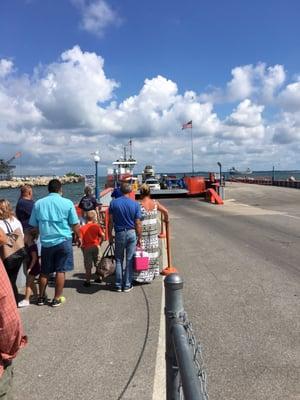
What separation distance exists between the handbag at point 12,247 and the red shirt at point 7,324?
295cm

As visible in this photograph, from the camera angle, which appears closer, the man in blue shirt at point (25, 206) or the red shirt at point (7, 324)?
the red shirt at point (7, 324)

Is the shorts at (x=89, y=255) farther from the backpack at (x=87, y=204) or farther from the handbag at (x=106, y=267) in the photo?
the backpack at (x=87, y=204)

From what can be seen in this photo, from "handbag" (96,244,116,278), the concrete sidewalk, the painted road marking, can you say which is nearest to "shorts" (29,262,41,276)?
the concrete sidewalk

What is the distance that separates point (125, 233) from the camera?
7461 millimetres

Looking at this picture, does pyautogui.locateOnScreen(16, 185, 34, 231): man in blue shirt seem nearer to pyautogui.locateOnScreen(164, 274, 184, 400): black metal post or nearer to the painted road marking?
the painted road marking

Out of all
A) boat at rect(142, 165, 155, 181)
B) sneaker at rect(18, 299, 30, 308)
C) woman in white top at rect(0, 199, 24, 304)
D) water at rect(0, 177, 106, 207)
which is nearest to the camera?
woman in white top at rect(0, 199, 24, 304)

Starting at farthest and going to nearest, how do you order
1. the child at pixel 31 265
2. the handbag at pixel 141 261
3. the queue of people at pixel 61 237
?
the handbag at pixel 141 261 < the child at pixel 31 265 < the queue of people at pixel 61 237

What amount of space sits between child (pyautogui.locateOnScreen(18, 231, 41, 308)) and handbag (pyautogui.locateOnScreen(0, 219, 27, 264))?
46.6 inches

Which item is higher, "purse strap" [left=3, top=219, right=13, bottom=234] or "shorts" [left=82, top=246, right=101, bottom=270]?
"purse strap" [left=3, top=219, right=13, bottom=234]

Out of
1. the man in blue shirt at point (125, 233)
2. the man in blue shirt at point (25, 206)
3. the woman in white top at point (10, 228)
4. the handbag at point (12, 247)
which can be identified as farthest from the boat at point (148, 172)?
the handbag at point (12, 247)

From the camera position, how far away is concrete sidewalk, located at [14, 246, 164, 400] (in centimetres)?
Answer: 405

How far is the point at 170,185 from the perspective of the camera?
41.8m

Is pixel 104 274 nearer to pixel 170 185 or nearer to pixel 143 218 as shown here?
pixel 143 218

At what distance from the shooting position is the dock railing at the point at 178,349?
6.19ft
